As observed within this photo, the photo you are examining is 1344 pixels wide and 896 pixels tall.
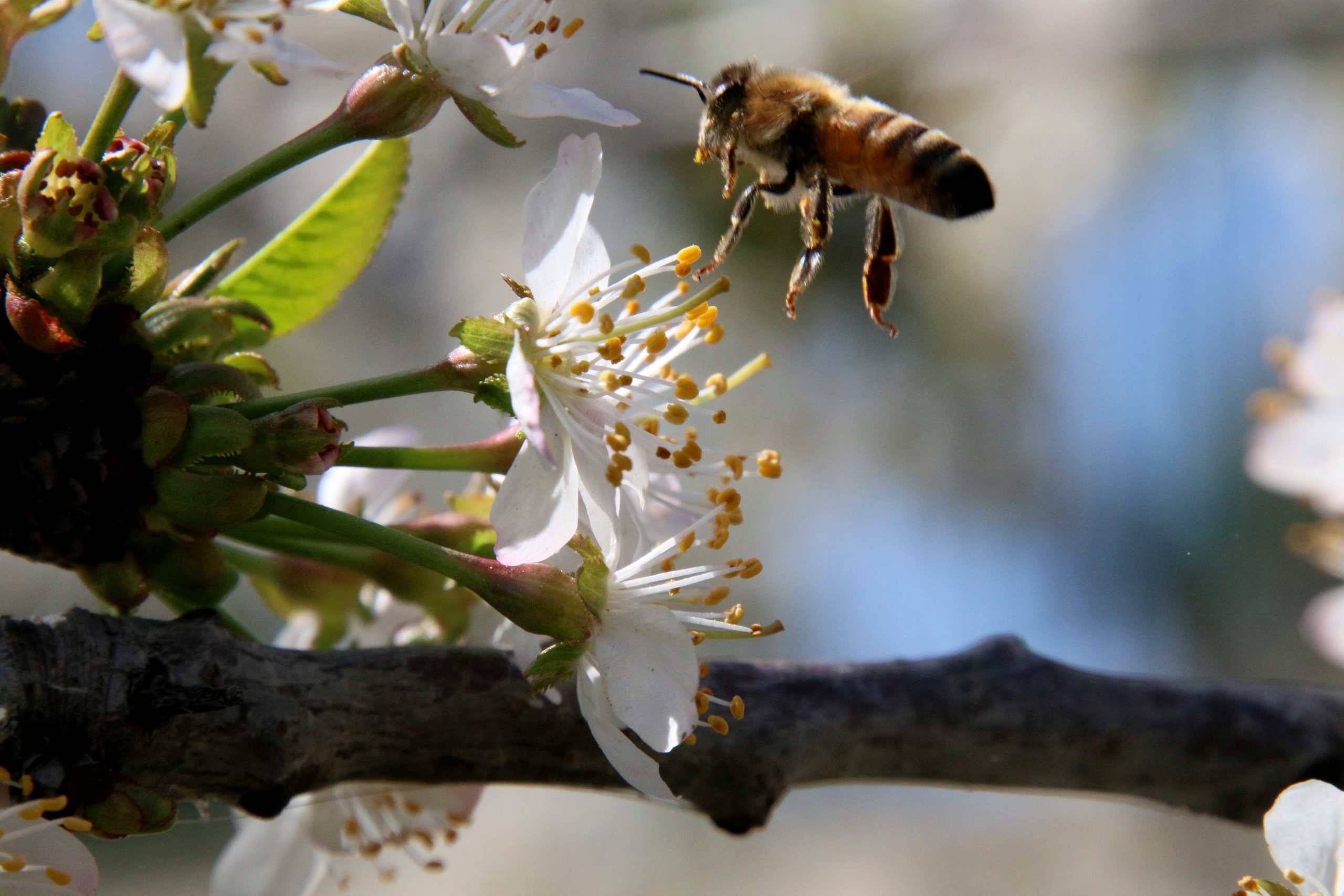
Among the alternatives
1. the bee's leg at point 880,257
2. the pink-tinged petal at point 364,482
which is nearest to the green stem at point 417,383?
the pink-tinged petal at point 364,482

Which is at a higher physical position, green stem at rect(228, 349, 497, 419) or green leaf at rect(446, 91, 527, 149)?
green leaf at rect(446, 91, 527, 149)

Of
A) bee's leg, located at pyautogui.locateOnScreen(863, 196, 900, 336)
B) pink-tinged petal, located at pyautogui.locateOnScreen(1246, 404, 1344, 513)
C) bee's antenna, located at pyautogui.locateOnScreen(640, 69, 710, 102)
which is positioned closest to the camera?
bee's leg, located at pyautogui.locateOnScreen(863, 196, 900, 336)

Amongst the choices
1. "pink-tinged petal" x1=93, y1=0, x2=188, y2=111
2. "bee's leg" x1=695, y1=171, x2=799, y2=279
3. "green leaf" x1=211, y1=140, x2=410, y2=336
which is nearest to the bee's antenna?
"bee's leg" x1=695, y1=171, x2=799, y2=279

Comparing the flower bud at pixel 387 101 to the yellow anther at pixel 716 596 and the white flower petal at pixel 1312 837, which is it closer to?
the yellow anther at pixel 716 596

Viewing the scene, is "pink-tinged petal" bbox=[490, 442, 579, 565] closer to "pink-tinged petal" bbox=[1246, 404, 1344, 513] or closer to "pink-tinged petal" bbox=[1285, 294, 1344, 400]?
"pink-tinged petal" bbox=[1246, 404, 1344, 513]

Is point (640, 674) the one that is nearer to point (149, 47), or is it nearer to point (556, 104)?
point (556, 104)

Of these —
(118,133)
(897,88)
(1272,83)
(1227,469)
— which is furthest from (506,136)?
(1227,469)

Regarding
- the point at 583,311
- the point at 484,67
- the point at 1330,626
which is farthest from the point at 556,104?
the point at 1330,626
